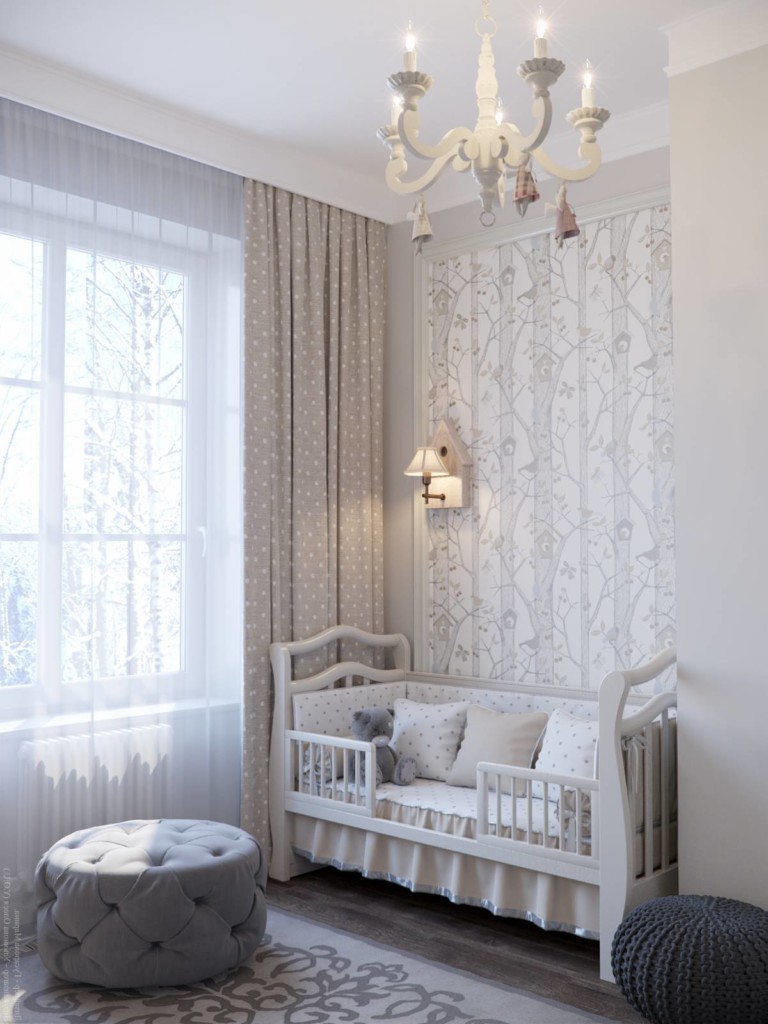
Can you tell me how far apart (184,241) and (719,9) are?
6.73ft

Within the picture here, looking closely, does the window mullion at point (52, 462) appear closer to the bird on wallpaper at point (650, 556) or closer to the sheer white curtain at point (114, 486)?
the sheer white curtain at point (114, 486)

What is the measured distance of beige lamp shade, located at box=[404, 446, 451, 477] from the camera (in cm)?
418

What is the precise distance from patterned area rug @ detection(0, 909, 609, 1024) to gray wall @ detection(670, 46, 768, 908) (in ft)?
2.30

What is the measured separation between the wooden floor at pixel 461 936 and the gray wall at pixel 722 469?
1.49ft

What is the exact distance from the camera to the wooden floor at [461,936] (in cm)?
290

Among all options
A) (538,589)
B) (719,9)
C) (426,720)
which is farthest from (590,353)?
(426,720)

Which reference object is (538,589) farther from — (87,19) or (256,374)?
(87,19)

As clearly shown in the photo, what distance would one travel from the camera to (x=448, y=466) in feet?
14.0

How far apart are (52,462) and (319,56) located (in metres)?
1.64

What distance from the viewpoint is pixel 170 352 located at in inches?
150

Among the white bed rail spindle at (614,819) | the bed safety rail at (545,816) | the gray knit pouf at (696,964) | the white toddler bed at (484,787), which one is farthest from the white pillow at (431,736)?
the gray knit pouf at (696,964)

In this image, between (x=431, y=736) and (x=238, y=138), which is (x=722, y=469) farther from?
(x=238, y=138)

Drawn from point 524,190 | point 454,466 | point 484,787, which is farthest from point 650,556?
point 524,190

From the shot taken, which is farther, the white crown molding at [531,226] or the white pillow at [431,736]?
the white pillow at [431,736]
